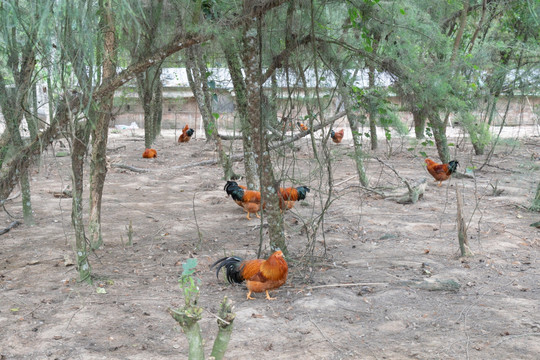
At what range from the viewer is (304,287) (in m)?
4.77

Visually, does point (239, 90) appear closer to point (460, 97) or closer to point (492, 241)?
point (460, 97)

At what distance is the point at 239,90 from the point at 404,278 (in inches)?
132

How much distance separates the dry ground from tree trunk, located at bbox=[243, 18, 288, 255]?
0.40 metres

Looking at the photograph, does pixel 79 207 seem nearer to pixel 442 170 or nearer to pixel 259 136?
pixel 259 136

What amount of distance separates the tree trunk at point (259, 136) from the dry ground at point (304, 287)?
40cm

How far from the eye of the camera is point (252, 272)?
4.62m

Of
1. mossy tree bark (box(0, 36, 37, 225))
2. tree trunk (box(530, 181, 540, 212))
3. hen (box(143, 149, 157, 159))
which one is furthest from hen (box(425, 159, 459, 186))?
hen (box(143, 149, 157, 159))

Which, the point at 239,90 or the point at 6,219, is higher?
the point at 239,90

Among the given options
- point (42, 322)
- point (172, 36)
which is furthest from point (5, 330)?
point (172, 36)

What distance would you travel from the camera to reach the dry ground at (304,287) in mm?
3670

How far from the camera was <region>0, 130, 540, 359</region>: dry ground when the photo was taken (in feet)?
12.0

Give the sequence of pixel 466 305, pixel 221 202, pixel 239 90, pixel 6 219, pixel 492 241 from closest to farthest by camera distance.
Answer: pixel 466 305 < pixel 492 241 < pixel 239 90 < pixel 6 219 < pixel 221 202

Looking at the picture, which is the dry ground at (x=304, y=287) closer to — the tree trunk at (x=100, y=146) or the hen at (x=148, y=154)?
the tree trunk at (x=100, y=146)

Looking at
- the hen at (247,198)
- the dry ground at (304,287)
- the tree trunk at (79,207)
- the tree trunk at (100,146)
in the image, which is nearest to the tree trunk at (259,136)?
the dry ground at (304,287)
